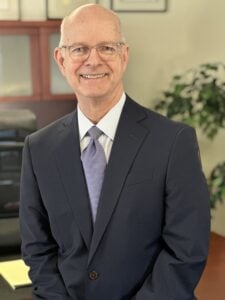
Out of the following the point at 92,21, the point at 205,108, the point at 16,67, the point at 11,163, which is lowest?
the point at 11,163

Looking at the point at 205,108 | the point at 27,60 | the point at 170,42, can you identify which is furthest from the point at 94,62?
the point at 170,42

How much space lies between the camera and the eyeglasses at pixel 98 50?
1331 mm

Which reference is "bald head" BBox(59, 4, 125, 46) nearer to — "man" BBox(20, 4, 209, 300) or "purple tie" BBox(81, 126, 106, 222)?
"man" BBox(20, 4, 209, 300)

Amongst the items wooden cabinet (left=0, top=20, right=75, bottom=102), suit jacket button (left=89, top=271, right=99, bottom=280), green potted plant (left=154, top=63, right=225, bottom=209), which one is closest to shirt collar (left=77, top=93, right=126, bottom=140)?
suit jacket button (left=89, top=271, right=99, bottom=280)

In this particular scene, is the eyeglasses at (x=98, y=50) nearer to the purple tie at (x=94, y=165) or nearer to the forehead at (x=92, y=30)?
the forehead at (x=92, y=30)

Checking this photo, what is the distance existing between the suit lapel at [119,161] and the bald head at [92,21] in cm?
22

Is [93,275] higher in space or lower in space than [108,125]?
lower

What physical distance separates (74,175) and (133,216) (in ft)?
0.69

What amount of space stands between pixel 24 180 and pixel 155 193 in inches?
16.7

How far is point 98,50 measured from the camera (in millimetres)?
1332

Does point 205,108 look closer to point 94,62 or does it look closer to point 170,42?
point 170,42

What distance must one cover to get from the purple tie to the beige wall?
1853 mm

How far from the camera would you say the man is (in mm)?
1333

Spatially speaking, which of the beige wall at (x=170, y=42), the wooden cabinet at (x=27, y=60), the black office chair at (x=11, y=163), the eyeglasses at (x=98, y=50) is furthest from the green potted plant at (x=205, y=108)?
the eyeglasses at (x=98, y=50)
